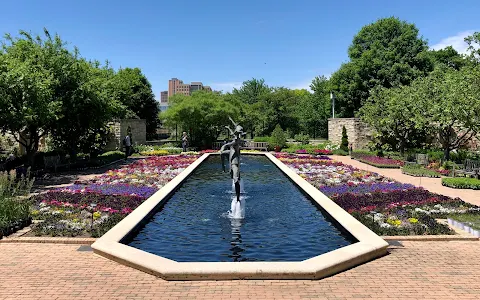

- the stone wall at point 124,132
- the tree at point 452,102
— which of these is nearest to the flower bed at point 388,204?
the tree at point 452,102

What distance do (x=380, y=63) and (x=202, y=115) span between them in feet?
69.7

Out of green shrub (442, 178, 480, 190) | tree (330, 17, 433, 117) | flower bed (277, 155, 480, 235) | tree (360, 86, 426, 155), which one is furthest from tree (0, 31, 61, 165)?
tree (330, 17, 433, 117)

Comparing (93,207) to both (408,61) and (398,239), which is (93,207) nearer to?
(398,239)

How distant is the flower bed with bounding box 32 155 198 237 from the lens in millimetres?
10320

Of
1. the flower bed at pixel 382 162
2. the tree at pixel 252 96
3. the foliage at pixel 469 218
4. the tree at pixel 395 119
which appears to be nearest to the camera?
the foliage at pixel 469 218

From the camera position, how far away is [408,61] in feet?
151

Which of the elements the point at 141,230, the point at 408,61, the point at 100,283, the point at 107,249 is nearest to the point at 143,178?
the point at 141,230

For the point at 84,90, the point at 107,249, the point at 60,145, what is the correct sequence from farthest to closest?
1. the point at 60,145
2. the point at 84,90
3. the point at 107,249

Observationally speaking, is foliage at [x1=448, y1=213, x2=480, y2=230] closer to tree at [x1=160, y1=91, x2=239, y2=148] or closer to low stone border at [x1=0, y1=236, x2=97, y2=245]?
low stone border at [x1=0, y1=236, x2=97, y2=245]

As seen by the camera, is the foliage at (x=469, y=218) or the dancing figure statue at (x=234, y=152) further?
the dancing figure statue at (x=234, y=152)

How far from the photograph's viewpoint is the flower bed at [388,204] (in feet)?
34.1

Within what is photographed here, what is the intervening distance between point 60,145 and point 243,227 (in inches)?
833

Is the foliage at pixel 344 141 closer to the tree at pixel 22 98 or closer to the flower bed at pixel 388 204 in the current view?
the flower bed at pixel 388 204

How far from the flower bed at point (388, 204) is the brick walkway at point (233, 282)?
6.47 feet
